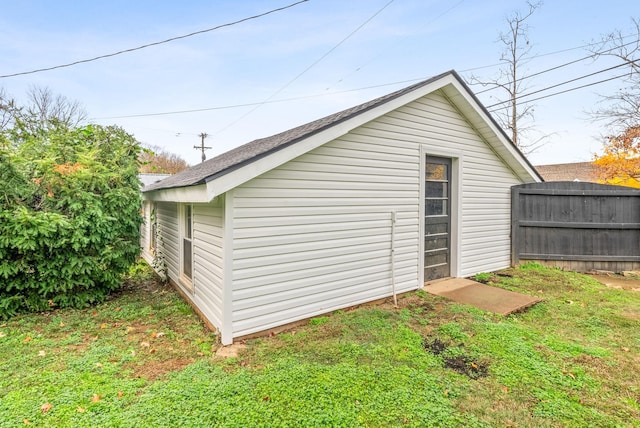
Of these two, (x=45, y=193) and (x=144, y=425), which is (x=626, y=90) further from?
(x=45, y=193)

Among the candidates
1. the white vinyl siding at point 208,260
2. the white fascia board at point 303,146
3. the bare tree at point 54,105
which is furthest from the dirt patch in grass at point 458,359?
the bare tree at point 54,105

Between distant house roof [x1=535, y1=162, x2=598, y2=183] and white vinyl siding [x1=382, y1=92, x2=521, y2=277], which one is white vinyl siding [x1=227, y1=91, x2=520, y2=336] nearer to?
white vinyl siding [x1=382, y1=92, x2=521, y2=277]

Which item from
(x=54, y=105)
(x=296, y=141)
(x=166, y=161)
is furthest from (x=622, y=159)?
(x=166, y=161)

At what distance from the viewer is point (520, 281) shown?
6.00 meters

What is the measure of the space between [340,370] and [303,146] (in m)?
2.58

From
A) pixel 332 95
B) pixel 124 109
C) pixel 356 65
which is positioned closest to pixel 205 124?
pixel 124 109

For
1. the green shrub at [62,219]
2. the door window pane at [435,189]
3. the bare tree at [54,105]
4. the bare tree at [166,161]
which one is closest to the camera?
the green shrub at [62,219]

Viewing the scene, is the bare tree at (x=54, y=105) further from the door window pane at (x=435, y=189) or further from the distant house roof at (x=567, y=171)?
the distant house roof at (x=567, y=171)

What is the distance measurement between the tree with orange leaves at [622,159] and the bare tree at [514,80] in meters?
2.74

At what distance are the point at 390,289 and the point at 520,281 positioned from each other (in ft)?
9.82

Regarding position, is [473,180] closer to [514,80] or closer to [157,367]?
[157,367]

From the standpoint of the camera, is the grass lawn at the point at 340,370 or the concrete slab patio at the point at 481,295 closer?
the grass lawn at the point at 340,370

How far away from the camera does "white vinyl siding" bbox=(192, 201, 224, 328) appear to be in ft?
12.4

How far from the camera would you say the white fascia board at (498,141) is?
222 inches
